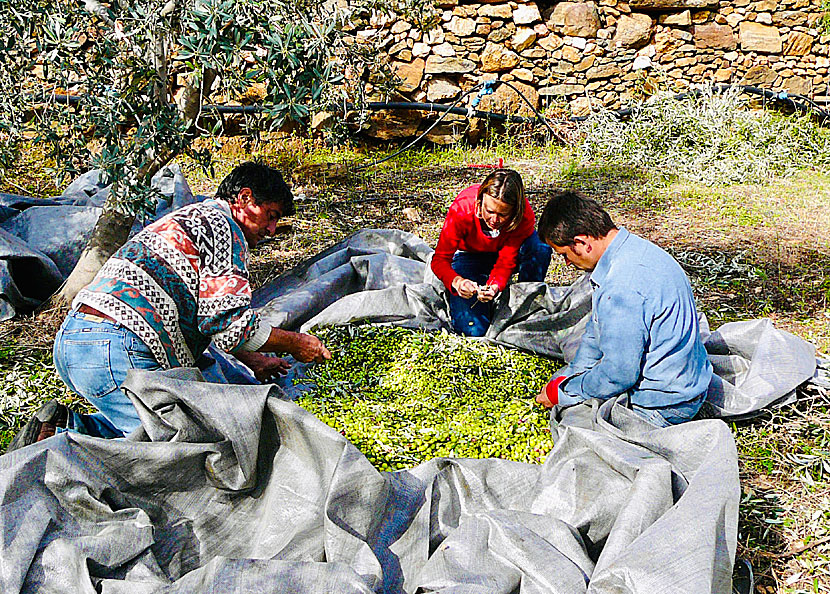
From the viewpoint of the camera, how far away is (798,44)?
8.53m

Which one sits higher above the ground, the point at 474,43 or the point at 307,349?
the point at 474,43

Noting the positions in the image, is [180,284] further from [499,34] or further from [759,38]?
[759,38]

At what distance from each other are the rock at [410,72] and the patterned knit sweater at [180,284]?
570 centimetres

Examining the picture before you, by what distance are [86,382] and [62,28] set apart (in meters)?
1.63

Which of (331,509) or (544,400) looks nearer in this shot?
(331,509)

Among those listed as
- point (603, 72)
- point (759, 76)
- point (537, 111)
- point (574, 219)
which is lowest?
point (537, 111)

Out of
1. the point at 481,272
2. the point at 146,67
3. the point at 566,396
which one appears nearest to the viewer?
the point at 566,396

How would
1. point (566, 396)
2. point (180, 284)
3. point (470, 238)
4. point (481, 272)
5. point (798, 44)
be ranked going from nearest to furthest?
1. point (180, 284)
2. point (566, 396)
3. point (470, 238)
4. point (481, 272)
5. point (798, 44)

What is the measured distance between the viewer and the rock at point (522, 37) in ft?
26.5

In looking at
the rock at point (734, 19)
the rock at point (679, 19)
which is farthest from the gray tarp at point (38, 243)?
the rock at point (734, 19)

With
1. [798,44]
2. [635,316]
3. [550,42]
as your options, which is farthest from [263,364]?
[798,44]

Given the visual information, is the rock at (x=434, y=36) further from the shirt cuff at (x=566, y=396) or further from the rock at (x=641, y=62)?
the shirt cuff at (x=566, y=396)

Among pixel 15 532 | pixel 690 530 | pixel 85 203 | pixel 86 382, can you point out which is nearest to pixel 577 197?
pixel 690 530

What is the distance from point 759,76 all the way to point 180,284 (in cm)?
815
